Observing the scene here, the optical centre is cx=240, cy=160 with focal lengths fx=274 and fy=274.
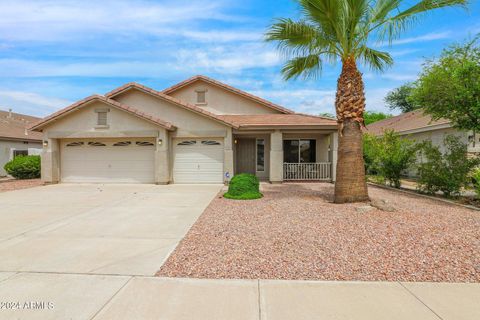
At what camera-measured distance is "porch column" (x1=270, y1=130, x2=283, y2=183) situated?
14758 mm

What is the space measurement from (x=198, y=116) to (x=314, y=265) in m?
11.6

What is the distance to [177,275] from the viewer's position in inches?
158

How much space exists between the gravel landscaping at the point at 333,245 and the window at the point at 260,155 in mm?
9514

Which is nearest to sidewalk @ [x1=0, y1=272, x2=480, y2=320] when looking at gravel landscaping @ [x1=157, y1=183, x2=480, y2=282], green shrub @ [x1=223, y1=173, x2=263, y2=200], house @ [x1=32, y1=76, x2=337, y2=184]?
gravel landscaping @ [x1=157, y1=183, x2=480, y2=282]

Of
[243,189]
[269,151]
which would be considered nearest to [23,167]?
[243,189]

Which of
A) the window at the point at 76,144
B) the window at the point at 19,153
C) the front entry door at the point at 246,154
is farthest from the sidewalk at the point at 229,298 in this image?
the window at the point at 19,153

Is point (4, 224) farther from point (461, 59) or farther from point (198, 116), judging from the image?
point (461, 59)

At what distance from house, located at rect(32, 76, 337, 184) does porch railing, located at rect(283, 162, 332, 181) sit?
0.08 metres

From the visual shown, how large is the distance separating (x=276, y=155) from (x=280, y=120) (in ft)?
6.73

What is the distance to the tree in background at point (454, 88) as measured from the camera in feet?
29.1

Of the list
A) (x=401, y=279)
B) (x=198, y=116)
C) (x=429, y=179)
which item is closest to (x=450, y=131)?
(x=429, y=179)

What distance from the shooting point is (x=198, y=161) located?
14773 mm

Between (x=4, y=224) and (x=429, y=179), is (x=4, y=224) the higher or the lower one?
the lower one

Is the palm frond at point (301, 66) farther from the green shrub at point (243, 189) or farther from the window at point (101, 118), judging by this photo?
the window at point (101, 118)
